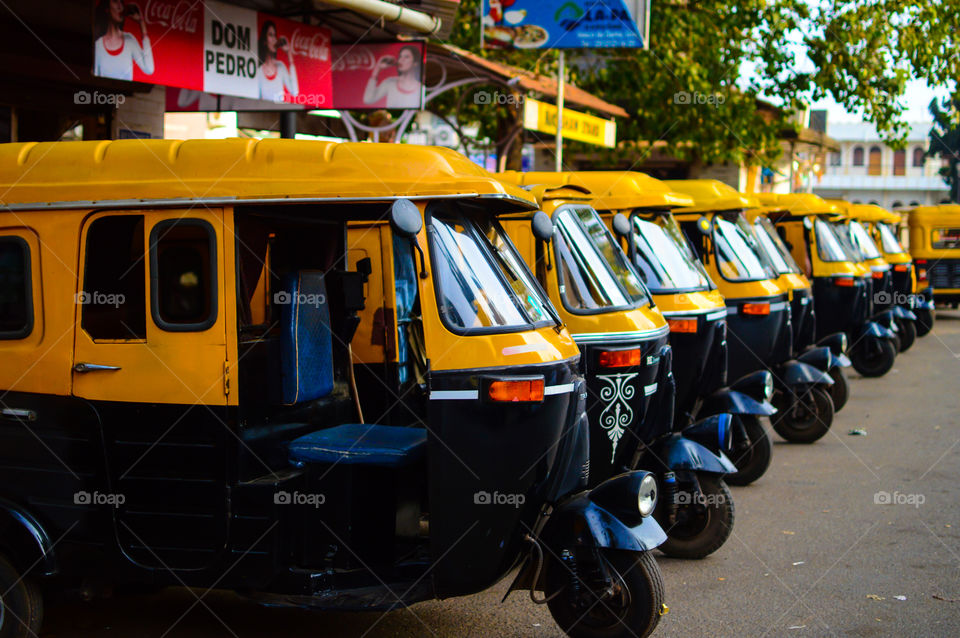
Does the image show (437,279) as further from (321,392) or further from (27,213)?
(27,213)

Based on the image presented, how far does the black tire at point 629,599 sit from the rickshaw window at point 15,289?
262 centimetres

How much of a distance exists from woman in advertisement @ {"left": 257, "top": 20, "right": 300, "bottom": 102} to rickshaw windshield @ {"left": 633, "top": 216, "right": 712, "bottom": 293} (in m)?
3.40

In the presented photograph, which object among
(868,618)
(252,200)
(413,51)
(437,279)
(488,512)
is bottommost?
(868,618)

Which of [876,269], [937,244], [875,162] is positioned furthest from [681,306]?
[875,162]

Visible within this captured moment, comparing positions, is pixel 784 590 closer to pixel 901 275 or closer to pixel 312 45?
pixel 312 45

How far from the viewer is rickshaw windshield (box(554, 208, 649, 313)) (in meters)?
7.09

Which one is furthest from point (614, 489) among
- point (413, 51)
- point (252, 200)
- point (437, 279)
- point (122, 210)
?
point (413, 51)

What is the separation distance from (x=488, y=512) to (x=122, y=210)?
207 centimetres

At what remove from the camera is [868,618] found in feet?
18.3

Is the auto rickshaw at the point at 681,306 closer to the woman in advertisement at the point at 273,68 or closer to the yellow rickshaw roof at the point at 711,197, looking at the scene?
the yellow rickshaw roof at the point at 711,197

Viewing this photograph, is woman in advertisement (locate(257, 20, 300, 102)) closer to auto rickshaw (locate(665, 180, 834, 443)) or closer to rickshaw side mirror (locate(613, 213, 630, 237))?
rickshaw side mirror (locate(613, 213, 630, 237))

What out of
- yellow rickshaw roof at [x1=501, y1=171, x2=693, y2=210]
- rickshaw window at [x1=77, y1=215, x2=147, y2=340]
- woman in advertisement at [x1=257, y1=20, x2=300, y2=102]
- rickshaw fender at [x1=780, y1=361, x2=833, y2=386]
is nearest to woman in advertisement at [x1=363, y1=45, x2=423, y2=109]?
woman in advertisement at [x1=257, y1=20, x2=300, y2=102]

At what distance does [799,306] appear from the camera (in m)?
12.4

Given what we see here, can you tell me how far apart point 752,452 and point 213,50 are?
537 centimetres
